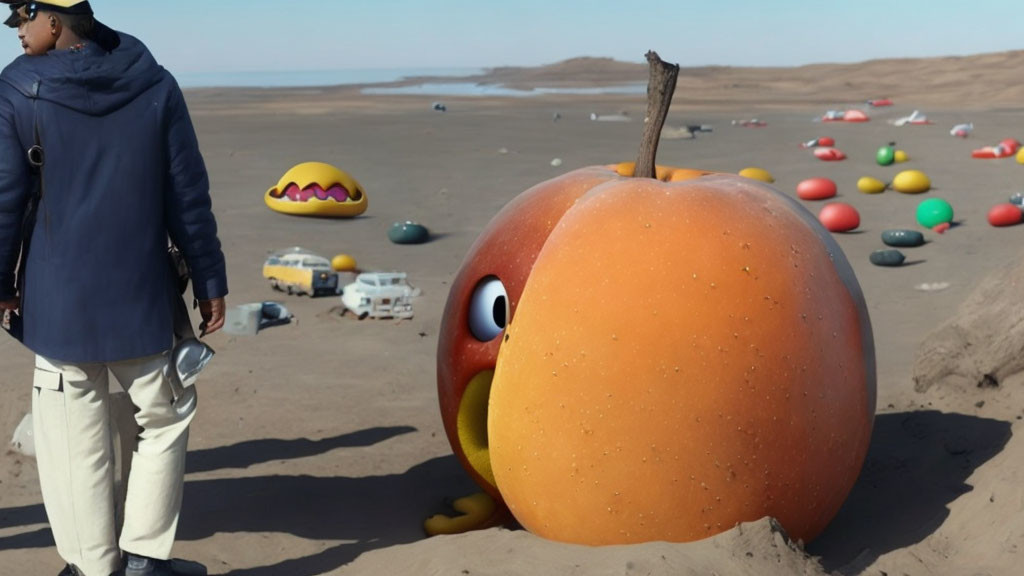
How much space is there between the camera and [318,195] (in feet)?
47.8

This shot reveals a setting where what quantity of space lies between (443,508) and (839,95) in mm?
44417

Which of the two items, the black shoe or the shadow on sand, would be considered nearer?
the black shoe

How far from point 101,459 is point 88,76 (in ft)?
4.85

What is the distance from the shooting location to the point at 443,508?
19.8 feet

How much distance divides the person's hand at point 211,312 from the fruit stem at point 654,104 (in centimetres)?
196

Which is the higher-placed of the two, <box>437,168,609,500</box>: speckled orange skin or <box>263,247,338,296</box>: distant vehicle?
<box>437,168,609,500</box>: speckled orange skin

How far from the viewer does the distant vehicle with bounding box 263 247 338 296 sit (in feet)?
34.4

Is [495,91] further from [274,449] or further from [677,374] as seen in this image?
[677,374]

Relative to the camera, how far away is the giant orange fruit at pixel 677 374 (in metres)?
4.61

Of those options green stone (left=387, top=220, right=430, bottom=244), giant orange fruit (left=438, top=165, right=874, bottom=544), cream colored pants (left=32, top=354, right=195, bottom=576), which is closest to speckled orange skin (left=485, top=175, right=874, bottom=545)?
giant orange fruit (left=438, top=165, right=874, bottom=544)

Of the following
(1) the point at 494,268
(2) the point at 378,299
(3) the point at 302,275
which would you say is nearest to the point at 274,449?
(1) the point at 494,268

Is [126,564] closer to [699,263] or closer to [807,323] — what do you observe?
[699,263]

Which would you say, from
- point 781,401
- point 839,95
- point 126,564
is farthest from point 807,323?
point 839,95

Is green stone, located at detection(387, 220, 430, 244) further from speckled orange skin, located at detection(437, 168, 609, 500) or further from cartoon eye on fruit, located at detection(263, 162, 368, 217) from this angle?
speckled orange skin, located at detection(437, 168, 609, 500)
